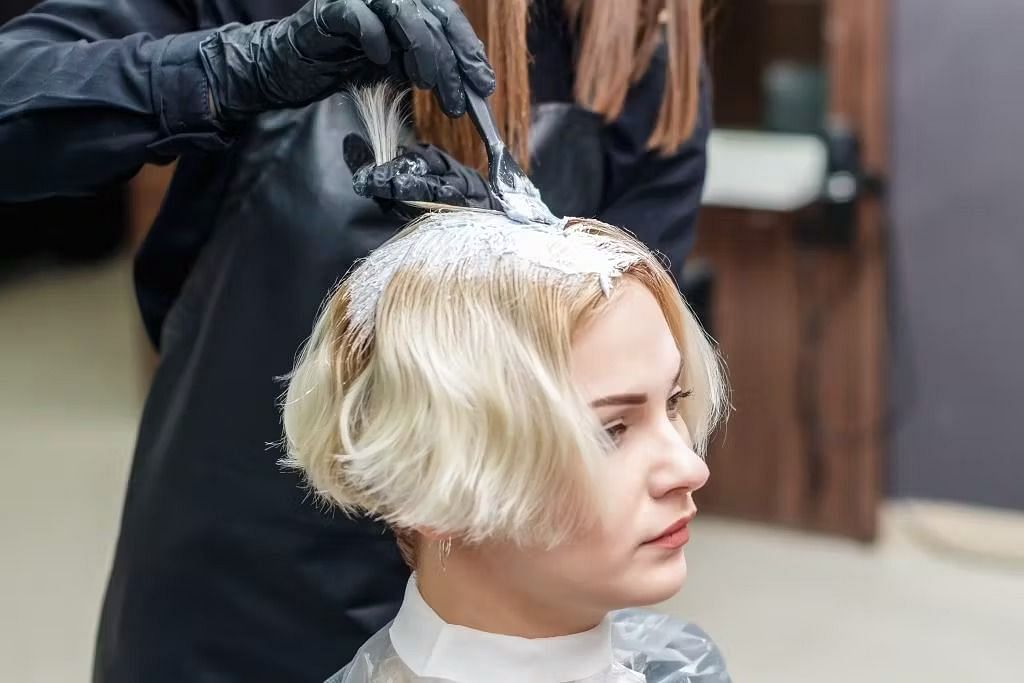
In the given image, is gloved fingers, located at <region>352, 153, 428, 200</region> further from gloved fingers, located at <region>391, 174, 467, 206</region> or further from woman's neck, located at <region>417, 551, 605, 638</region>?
woman's neck, located at <region>417, 551, 605, 638</region>

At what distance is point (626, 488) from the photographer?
892 millimetres

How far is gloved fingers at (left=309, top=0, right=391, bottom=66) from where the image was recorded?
2.96 feet

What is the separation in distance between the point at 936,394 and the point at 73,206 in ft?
11.7

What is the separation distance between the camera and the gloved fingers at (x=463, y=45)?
0.93 m

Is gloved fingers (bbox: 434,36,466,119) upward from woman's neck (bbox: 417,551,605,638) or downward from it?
upward

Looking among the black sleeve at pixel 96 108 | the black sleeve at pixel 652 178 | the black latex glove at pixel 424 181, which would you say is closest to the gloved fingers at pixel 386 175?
the black latex glove at pixel 424 181

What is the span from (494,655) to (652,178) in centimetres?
55

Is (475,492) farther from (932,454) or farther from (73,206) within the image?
(73,206)

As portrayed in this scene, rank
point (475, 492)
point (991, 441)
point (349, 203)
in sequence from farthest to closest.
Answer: point (991, 441) < point (349, 203) < point (475, 492)

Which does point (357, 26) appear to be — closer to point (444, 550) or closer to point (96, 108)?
point (96, 108)

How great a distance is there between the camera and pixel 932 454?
9.64 feet

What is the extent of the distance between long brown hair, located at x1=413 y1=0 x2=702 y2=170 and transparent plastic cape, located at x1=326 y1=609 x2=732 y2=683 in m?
0.39

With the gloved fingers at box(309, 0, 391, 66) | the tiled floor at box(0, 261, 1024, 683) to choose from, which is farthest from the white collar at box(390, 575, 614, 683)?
the tiled floor at box(0, 261, 1024, 683)

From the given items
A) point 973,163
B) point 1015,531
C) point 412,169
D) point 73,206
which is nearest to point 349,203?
point 412,169
